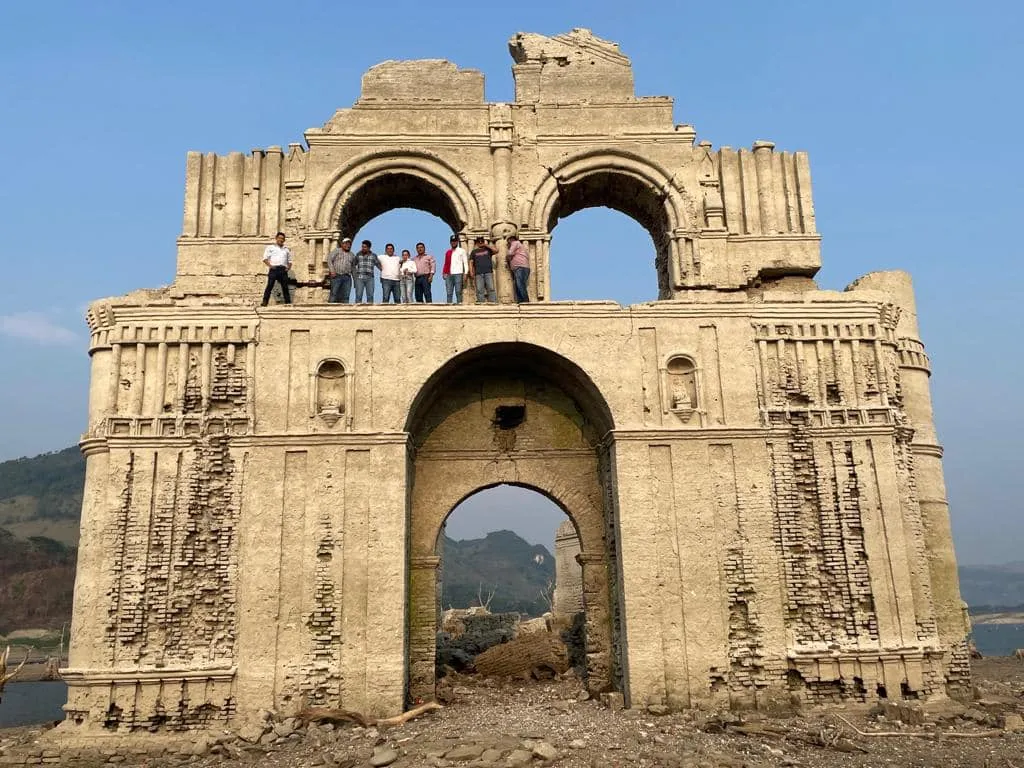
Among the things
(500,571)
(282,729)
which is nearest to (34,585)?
(282,729)

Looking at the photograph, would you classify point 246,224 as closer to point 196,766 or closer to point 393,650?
point 393,650

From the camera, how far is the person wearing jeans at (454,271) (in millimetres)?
14312

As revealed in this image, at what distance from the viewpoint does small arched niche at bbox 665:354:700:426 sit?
13102mm

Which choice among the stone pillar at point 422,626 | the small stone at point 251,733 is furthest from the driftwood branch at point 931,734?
Result: the small stone at point 251,733

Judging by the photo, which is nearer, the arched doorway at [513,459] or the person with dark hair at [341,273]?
the arched doorway at [513,459]

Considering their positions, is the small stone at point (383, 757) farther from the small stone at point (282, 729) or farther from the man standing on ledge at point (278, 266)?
the man standing on ledge at point (278, 266)

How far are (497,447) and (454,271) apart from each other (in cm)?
307

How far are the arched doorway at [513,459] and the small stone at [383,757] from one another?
3.15 meters

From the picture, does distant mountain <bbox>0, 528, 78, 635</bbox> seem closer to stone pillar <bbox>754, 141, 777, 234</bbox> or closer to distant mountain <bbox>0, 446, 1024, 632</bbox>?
distant mountain <bbox>0, 446, 1024, 632</bbox>

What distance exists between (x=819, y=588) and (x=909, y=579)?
1.37 m

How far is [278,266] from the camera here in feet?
44.9

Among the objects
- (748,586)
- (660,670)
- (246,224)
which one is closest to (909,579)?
(748,586)

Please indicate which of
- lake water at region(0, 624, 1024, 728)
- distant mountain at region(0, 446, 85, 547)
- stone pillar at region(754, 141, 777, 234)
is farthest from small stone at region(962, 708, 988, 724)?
distant mountain at region(0, 446, 85, 547)

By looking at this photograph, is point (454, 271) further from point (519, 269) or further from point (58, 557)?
point (58, 557)
